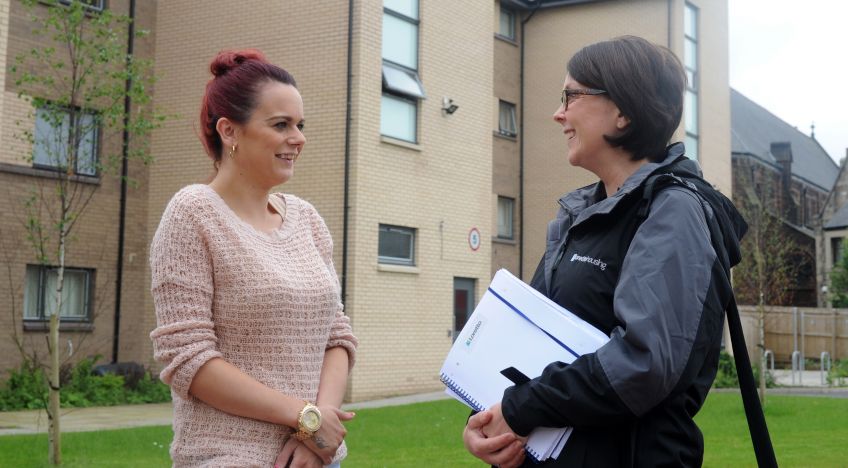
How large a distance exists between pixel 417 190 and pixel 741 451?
10.2 m

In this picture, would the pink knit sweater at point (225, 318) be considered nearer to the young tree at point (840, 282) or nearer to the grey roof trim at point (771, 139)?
the young tree at point (840, 282)

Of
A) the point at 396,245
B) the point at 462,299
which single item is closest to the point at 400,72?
the point at 396,245

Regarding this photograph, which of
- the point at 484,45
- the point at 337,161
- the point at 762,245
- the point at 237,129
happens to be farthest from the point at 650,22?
the point at 237,129

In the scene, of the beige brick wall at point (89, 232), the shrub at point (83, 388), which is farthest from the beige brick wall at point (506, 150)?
the shrub at point (83, 388)

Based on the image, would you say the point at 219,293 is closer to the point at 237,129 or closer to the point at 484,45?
the point at 237,129

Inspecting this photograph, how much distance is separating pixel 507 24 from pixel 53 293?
14.4 m

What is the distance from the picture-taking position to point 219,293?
116 inches

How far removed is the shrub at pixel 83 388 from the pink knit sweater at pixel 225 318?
1329cm

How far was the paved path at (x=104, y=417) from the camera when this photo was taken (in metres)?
13.2

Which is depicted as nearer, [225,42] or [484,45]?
[225,42]

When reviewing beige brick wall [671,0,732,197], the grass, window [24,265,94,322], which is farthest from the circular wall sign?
the grass

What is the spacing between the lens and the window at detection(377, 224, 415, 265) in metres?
18.8

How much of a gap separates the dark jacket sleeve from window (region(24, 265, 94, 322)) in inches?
617

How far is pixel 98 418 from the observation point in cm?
1459
